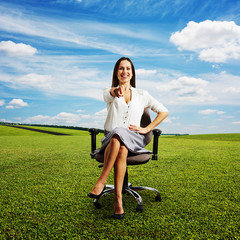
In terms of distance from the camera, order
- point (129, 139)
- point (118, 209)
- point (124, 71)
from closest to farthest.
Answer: point (118, 209) → point (129, 139) → point (124, 71)

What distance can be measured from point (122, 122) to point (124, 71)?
65 cm

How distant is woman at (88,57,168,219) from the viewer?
2.47 m

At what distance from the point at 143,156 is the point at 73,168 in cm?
274

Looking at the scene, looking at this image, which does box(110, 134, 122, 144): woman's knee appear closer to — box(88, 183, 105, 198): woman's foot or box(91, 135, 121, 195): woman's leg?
box(91, 135, 121, 195): woman's leg

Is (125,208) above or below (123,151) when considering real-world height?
below

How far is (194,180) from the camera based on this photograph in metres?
4.06

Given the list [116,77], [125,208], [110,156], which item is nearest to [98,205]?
[125,208]

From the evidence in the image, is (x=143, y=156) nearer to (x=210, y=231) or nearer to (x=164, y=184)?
(x=210, y=231)

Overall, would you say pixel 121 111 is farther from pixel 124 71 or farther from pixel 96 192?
pixel 96 192

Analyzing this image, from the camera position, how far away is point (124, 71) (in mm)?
2947

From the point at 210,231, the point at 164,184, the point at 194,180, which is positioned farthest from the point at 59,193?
the point at 194,180

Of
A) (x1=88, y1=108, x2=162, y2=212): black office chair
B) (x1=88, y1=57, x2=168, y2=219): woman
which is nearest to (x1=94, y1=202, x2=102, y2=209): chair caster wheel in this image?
(x1=88, y1=108, x2=162, y2=212): black office chair

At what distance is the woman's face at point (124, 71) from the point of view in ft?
9.67

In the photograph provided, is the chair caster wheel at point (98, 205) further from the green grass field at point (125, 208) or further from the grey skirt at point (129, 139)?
the grey skirt at point (129, 139)
